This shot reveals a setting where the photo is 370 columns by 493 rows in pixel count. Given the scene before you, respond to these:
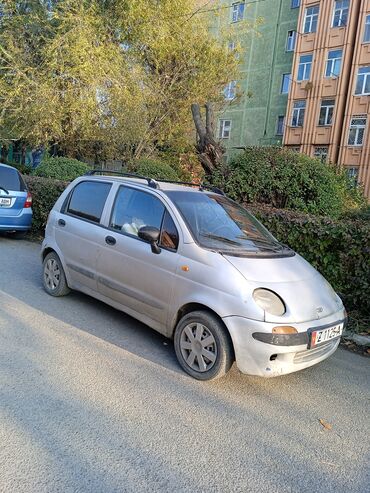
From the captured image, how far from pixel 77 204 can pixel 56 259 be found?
0.79m

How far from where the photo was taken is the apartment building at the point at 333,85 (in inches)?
947

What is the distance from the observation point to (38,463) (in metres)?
2.45

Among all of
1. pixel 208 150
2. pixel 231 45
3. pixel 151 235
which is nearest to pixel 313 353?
pixel 151 235

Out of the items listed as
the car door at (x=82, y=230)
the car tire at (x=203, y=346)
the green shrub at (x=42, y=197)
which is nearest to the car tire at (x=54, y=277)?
the car door at (x=82, y=230)

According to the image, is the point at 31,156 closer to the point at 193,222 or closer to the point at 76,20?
the point at 76,20

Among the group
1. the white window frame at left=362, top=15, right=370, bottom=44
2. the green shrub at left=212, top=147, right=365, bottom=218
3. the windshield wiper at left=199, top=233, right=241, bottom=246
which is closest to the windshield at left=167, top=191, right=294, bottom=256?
the windshield wiper at left=199, top=233, right=241, bottom=246

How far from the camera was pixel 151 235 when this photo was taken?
406 centimetres

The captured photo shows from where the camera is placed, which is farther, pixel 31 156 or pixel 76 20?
pixel 31 156

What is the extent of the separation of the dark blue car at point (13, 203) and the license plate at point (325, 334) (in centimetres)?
753

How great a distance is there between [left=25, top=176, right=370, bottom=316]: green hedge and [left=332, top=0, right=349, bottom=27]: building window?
24.1 metres

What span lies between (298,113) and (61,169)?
19.9 metres

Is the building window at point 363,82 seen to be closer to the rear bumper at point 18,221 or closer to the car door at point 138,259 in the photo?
the rear bumper at point 18,221

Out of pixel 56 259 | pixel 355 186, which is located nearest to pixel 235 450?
pixel 56 259

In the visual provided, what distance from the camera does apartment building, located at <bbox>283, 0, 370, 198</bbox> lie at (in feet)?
78.9
